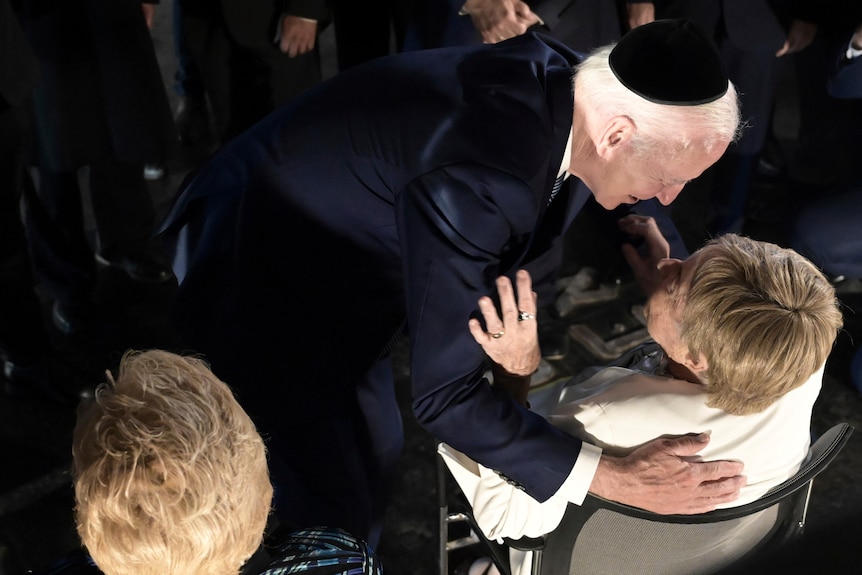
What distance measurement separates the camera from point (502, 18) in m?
2.94

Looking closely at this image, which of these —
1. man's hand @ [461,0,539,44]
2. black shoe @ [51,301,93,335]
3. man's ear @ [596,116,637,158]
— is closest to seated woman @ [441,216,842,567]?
man's ear @ [596,116,637,158]

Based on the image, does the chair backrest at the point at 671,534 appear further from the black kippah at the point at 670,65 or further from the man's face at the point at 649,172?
the black kippah at the point at 670,65

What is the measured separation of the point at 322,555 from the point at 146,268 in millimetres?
2198

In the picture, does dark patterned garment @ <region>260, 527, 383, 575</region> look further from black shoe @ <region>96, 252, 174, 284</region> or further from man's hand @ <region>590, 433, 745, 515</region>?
black shoe @ <region>96, 252, 174, 284</region>

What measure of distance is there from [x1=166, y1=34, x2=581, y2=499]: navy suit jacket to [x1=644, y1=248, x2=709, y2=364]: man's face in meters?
0.26

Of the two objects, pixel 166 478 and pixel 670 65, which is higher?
pixel 670 65

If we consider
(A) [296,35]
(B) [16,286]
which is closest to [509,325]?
(B) [16,286]

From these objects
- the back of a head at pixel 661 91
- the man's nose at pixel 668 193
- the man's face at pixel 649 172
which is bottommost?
the man's nose at pixel 668 193

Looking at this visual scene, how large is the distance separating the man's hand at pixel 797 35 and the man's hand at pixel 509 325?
211cm

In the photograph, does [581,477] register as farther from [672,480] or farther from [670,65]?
[670,65]

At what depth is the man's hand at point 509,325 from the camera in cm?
159

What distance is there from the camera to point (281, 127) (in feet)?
6.19

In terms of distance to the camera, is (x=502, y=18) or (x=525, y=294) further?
(x=502, y=18)

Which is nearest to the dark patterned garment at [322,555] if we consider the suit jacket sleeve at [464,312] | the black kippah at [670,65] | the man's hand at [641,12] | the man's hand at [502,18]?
the suit jacket sleeve at [464,312]
